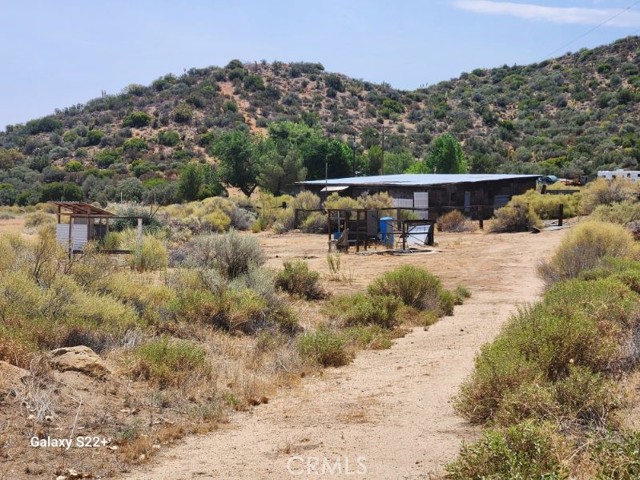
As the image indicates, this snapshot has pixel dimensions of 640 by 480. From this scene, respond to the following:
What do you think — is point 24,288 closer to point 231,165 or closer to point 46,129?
point 231,165

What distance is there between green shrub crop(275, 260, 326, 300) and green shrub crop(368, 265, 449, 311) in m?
1.92

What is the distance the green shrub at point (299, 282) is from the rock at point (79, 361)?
8.80m

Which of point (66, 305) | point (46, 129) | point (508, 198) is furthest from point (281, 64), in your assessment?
point (66, 305)

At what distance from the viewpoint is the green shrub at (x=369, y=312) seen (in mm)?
16578

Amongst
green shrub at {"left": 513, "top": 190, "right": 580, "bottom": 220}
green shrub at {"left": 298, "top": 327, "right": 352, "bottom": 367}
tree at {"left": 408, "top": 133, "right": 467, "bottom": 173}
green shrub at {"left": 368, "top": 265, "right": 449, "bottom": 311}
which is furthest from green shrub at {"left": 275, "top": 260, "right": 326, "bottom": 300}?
tree at {"left": 408, "top": 133, "right": 467, "bottom": 173}

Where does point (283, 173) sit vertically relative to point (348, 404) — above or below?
above

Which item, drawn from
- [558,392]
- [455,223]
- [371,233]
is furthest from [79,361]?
[455,223]

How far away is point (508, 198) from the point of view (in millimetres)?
50906

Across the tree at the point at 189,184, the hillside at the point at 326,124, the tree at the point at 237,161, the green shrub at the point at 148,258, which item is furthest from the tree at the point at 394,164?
the green shrub at the point at 148,258

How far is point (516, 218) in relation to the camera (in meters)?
40.6

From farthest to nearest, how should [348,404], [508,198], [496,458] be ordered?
[508,198]
[348,404]
[496,458]

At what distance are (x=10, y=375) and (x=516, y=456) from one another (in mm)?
6121

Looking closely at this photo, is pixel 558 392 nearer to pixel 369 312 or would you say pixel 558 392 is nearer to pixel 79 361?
pixel 79 361

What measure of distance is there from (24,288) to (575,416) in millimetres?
8280
